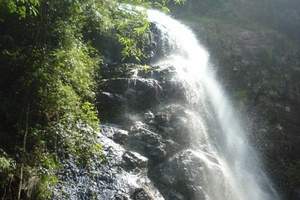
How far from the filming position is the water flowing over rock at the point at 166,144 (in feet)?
29.6

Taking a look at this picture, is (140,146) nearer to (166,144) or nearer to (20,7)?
(166,144)

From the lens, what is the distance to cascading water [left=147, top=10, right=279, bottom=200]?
438 inches

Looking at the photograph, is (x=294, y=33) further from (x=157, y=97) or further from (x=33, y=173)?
(x=33, y=173)

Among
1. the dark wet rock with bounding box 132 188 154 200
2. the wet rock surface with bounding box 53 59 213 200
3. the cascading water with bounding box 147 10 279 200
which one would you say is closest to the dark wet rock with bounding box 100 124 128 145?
the wet rock surface with bounding box 53 59 213 200

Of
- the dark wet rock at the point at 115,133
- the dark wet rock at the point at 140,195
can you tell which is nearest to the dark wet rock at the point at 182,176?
the dark wet rock at the point at 140,195

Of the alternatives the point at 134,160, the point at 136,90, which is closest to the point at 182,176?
the point at 134,160

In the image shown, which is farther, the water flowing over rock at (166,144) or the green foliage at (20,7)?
the water flowing over rock at (166,144)

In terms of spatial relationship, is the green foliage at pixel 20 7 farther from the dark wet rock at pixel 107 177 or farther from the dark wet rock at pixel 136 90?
the dark wet rock at pixel 136 90

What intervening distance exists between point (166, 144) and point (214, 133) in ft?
8.65

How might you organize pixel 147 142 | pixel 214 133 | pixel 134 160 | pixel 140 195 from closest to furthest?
pixel 140 195 < pixel 134 160 < pixel 147 142 < pixel 214 133

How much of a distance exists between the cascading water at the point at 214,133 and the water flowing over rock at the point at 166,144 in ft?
0.11

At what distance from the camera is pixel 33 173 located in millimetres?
7785

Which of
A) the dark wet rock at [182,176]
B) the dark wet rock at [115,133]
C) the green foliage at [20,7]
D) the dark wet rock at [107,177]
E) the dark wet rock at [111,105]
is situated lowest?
the dark wet rock at [182,176]

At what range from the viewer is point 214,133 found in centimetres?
1302
